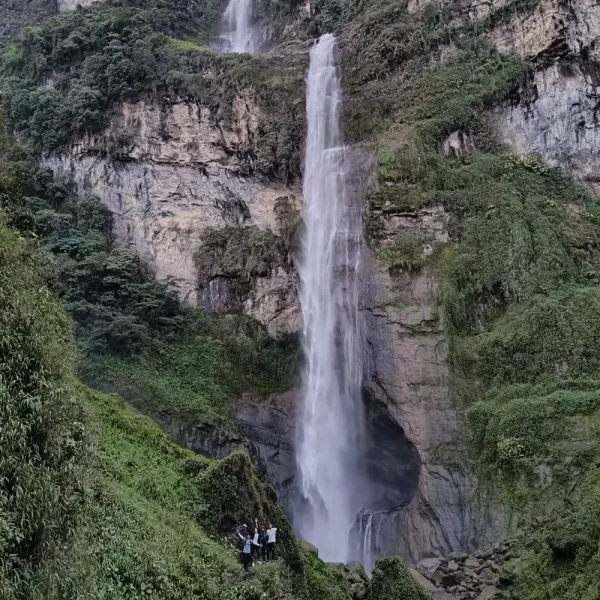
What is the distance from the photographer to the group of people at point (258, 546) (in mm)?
10766

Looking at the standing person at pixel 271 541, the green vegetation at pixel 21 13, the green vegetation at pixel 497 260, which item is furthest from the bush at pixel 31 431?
the green vegetation at pixel 21 13

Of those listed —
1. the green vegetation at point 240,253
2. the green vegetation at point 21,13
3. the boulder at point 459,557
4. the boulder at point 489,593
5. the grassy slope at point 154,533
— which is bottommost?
the boulder at point 489,593

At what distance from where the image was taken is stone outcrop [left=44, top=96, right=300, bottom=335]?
83.7 ft

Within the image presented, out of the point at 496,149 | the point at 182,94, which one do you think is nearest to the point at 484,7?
the point at 496,149

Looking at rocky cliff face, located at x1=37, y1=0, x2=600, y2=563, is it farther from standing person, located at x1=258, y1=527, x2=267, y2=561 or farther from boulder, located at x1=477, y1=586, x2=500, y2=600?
standing person, located at x1=258, y1=527, x2=267, y2=561

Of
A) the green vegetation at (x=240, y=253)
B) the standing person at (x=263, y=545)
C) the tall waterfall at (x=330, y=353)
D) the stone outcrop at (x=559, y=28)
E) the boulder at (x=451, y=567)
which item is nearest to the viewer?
the standing person at (x=263, y=545)

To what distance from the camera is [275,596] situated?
10.1 meters

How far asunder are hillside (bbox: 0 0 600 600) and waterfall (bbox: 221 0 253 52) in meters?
2.78

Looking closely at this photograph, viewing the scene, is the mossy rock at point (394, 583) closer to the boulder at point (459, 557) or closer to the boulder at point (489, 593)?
the boulder at point (489, 593)

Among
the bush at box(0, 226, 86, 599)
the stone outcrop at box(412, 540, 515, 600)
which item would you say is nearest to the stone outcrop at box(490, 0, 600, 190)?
the stone outcrop at box(412, 540, 515, 600)

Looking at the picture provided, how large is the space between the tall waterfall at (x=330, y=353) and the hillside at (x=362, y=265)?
520mm

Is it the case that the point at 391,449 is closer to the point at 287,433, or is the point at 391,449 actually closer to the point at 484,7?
the point at 287,433

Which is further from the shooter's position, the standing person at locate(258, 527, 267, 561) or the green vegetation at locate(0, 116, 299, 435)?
the green vegetation at locate(0, 116, 299, 435)

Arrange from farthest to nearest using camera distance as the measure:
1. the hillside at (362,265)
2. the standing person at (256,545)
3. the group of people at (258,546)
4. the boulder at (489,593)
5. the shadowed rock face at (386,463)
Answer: the shadowed rock face at (386,463)
the boulder at (489,593)
the hillside at (362,265)
the standing person at (256,545)
the group of people at (258,546)
